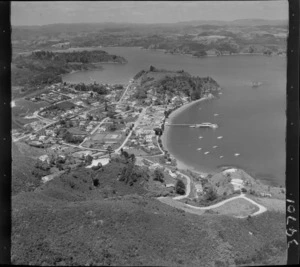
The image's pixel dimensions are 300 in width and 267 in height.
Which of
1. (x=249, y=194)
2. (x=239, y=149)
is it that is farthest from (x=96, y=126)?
(x=239, y=149)

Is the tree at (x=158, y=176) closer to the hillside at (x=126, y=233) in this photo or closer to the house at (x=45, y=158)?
the hillside at (x=126, y=233)

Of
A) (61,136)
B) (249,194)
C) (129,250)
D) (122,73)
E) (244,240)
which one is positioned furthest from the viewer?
(249,194)

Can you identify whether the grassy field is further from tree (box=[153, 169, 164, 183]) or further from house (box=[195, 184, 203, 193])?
tree (box=[153, 169, 164, 183])

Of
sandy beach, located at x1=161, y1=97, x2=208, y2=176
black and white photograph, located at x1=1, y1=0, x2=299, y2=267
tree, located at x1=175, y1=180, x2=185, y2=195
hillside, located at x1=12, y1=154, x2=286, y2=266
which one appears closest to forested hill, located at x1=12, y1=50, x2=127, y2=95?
black and white photograph, located at x1=1, y1=0, x2=299, y2=267

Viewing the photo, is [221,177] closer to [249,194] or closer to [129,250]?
[249,194]

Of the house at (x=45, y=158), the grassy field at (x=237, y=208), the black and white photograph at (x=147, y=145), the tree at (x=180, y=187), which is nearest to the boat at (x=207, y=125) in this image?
the black and white photograph at (x=147, y=145)

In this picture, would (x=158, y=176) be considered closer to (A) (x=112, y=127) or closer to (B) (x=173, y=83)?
(A) (x=112, y=127)

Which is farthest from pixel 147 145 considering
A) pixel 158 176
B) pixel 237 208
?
pixel 237 208
